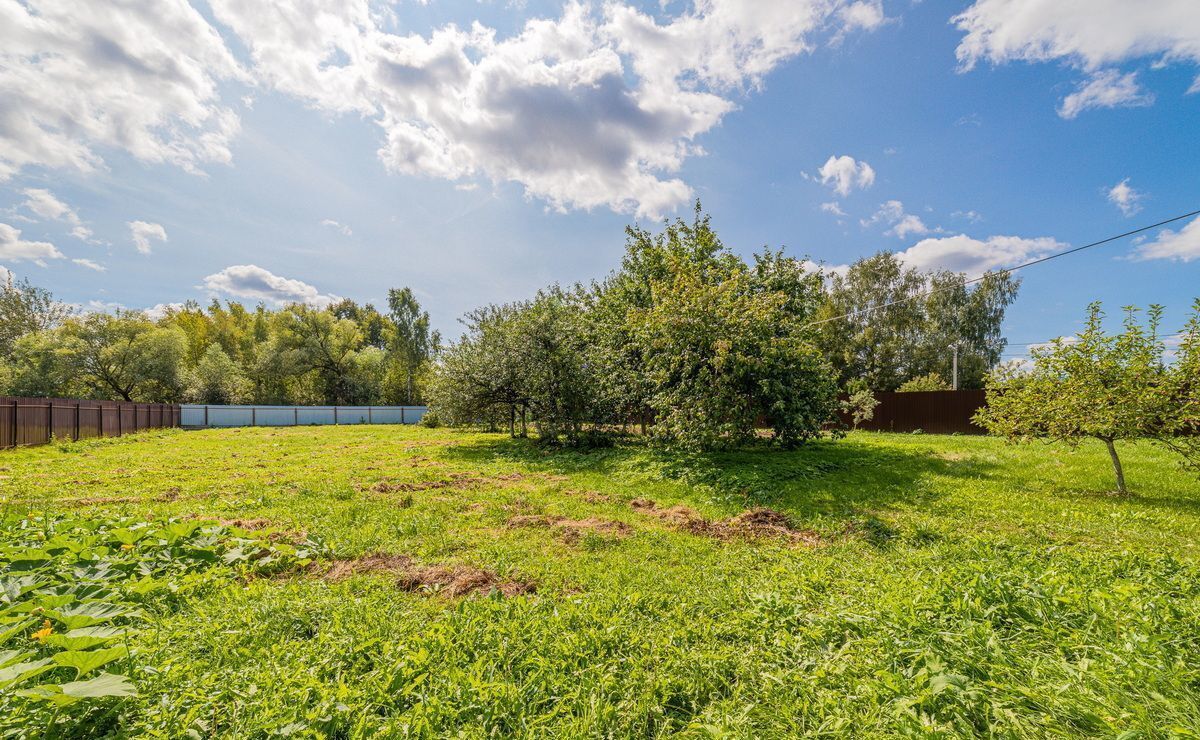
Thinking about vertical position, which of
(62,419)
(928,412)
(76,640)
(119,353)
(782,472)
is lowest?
(782,472)

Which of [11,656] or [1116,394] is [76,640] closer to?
[11,656]

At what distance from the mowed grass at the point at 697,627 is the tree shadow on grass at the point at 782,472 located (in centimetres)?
23

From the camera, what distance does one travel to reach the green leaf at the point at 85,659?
1987 mm

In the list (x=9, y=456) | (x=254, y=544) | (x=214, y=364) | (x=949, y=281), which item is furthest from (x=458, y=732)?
(x=214, y=364)

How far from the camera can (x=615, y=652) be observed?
2799mm

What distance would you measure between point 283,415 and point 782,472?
104 feet

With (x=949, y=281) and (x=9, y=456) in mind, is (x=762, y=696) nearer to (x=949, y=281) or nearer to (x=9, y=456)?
(x=9, y=456)

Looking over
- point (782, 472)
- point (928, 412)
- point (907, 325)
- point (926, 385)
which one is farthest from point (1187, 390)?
point (907, 325)

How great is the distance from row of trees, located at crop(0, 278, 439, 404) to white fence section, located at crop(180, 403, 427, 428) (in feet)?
10.4

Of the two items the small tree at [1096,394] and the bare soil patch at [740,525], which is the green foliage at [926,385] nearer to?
the small tree at [1096,394]

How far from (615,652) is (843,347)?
3047cm

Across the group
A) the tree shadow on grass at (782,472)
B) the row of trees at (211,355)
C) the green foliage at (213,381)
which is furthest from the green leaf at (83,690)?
the green foliage at (213,381)

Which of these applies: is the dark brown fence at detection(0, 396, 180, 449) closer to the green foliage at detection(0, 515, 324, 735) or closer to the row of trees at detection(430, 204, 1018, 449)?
the row of trees at detection(430, 204, 1018, 449)

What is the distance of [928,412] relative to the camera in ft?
60.7
